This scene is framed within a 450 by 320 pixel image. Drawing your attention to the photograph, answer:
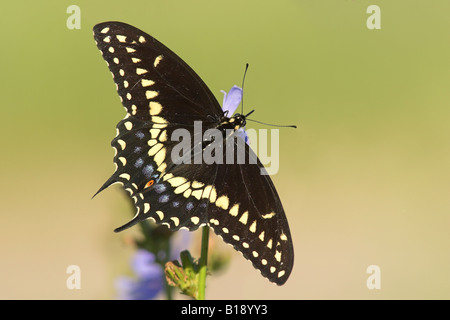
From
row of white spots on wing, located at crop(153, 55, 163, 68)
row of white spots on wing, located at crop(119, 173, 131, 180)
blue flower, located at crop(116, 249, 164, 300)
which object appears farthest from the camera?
blue flower, located at crop(116, 249, 164, 300)

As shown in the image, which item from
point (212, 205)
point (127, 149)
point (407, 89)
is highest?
point (407, 89)

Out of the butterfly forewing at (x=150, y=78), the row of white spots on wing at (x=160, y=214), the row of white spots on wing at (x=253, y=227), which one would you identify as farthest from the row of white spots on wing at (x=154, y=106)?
the row of white spots on wing at (x=253, y=227)

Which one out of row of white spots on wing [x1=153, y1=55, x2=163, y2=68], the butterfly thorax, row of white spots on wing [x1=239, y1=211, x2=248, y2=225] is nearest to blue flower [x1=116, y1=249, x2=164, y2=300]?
row of white spots on wing [x1=239, y1=211, x2=248, y2=225]

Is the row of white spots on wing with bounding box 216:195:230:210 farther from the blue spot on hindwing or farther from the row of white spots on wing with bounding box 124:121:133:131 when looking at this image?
the row of white spots on wing with bounding box 124:121:133:131

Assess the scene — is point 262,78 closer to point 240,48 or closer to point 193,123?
point 240,48

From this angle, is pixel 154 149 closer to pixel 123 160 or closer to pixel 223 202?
pixel 123 160

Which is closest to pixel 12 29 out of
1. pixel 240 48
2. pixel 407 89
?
pixel 240 48

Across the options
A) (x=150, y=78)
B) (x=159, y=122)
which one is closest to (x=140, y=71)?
(x=150, y=78)
